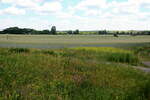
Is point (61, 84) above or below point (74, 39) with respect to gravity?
above

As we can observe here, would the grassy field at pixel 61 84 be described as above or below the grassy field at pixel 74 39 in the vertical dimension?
above

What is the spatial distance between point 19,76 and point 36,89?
4.70ft

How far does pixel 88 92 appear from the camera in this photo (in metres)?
6.96

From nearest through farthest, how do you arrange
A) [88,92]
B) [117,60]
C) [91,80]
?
[88,92] → [91,80] → [117,60]

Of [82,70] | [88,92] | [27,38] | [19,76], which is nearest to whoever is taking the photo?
[88,92]

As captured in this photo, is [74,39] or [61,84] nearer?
[61,84]

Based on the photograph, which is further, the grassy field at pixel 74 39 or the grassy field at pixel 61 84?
the grassy field at pixel 74 39

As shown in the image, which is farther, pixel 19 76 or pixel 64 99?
pixel 19 76

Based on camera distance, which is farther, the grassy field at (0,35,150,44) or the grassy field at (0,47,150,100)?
the grassy field at (0,35,150,44)

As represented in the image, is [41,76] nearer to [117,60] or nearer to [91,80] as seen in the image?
[91,80]

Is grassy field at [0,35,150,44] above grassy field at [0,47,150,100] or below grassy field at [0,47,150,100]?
below

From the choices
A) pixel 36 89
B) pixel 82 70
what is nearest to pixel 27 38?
pixel 82 70

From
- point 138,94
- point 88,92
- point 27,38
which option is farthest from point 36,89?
point 27,38

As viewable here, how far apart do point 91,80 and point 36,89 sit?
239 centimetres
